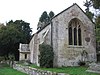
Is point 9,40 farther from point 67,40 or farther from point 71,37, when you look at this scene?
point 67,40

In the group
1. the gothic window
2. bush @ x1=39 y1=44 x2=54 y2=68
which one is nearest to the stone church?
the gothic window

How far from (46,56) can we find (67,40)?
5083 mm

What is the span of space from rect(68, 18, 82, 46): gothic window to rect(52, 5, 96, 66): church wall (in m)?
0.66

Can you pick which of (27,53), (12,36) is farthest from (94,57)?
(12,36)

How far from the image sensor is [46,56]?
29344 mm

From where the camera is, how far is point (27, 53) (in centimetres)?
5281

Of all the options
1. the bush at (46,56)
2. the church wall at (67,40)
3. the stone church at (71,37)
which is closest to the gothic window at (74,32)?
the stone church at (71,37)

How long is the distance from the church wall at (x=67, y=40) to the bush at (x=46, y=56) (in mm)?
1515

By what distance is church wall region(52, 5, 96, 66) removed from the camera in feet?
104

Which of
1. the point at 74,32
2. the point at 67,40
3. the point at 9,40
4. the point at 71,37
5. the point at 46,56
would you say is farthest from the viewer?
the point at 9,40

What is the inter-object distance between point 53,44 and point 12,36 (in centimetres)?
2689

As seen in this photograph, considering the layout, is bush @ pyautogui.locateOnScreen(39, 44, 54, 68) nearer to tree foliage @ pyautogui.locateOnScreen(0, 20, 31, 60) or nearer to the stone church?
the stone church

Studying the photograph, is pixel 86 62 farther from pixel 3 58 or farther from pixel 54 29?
pixel 3 58

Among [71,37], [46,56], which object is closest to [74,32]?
[71,37]
